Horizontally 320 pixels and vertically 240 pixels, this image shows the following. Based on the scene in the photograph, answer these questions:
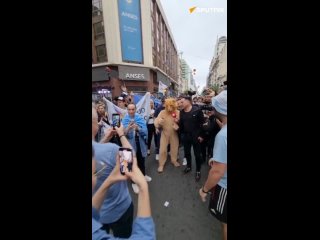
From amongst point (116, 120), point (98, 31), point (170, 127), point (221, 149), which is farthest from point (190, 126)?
point (98, 31)

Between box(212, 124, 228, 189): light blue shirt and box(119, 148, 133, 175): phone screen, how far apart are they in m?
0.53

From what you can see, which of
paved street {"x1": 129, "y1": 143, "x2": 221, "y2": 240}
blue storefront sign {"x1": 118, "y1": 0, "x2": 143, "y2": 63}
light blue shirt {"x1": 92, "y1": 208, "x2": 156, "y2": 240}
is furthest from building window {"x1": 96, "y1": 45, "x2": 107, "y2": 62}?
light blue shirt {"x1": 92, "y1": 208, "x2": 156, "y2": 240}

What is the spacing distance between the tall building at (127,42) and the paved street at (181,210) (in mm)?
751

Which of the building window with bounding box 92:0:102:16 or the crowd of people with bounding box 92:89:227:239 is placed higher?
the building window with bounding box 92:0:102:16

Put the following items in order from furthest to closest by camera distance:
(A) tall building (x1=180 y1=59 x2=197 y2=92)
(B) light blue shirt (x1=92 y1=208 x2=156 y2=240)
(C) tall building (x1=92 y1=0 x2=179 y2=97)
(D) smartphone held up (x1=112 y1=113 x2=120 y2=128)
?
(A) tall building (x1=180 y1=59 x2=197 y2=92)
(D) smartphone held up (x1=112 y1=113 x2=120 y2=128)
(C) tall building (x1=92 y1=0 x2=179 y2=97)
(B) light blue shirt (x1=92 y1=208 x2=156 y2=240)

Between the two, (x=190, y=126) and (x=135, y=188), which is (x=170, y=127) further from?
(x=135, y=188)

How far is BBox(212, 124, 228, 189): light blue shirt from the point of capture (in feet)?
3.34

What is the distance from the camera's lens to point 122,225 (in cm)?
107

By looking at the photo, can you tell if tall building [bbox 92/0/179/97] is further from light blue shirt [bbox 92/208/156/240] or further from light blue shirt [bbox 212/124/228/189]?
light blue shirt [bbox 92/208/156/240]
